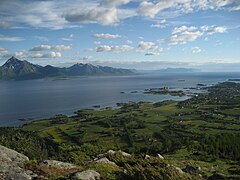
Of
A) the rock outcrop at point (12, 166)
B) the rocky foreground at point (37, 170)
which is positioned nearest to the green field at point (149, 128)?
the rocky foreground at point (37, 170)

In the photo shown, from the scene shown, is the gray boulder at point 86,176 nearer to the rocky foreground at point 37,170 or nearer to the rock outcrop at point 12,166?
the rocky foreground at point 37,170

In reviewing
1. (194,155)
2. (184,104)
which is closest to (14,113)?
(184,104)

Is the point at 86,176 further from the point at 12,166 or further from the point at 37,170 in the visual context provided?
the point at 12,166

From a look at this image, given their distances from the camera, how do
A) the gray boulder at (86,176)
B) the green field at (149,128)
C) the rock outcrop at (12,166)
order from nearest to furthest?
the gray boulder at (86,176) → the rock outcrop at (12,166) → the green field at (149,128)

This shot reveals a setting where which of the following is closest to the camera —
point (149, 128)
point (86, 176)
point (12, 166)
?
point (86, 176)

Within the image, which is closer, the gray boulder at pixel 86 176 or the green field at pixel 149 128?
the gray boulder at pixel 86 176

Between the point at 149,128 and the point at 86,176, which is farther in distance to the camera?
the point at 149,128

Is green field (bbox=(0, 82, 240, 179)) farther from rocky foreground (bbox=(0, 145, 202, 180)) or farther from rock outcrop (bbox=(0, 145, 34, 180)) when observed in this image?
rock outcrop (bbox=(0, 145, 34, 180))

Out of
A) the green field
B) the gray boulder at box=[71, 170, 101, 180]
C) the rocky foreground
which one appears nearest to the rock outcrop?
the rocky foreground

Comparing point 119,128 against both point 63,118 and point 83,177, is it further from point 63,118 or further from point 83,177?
point 83,177

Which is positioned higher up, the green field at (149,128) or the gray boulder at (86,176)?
the gray boulder at (86,176)

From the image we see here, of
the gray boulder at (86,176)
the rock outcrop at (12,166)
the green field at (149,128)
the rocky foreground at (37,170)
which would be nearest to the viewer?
the gray boulder at (86,176)

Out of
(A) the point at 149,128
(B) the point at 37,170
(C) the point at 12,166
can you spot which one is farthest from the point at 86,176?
(A) the point at 149,128

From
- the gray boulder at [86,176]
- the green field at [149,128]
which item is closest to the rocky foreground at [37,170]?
the gray boulder at [86,176]
